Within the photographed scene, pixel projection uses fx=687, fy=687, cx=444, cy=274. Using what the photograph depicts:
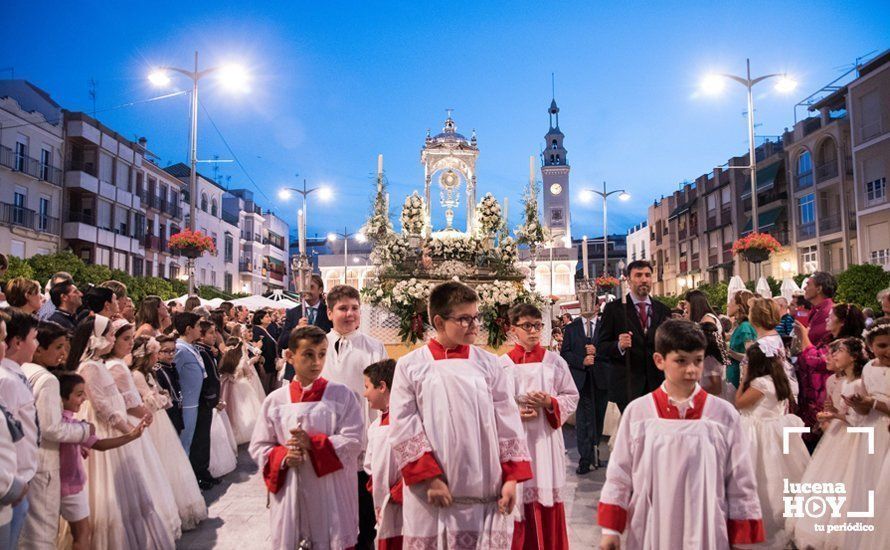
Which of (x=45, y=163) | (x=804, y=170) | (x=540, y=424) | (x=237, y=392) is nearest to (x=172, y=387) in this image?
(x=237, y=392)

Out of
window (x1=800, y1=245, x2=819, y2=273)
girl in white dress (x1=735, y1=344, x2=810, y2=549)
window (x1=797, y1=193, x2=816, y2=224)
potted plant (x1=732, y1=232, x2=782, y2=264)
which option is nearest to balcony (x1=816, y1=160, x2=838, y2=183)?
window (x1=797, y1=193, x2=816, y2=224)

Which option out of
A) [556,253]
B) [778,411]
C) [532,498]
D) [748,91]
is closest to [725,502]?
[532,498]

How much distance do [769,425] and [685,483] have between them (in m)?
2.82

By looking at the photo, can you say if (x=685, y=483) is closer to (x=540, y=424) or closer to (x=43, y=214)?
(x=540, y=424)

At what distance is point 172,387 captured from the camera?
7.45m

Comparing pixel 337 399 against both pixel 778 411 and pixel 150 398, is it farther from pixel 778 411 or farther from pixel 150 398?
pixel 778 411

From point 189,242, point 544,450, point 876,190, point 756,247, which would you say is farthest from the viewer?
point 876,190

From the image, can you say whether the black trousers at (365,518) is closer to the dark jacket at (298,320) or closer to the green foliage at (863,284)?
the dark jacket at (298,320)

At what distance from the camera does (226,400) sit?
10.6 m

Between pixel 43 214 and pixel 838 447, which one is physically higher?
pixel 43 214

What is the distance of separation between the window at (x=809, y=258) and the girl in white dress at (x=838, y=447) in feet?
116

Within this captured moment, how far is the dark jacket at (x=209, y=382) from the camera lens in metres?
8.20

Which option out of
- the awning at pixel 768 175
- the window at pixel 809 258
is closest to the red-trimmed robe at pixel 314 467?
the window at pixel 809 258

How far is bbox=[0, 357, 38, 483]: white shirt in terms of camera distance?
11.6ft
